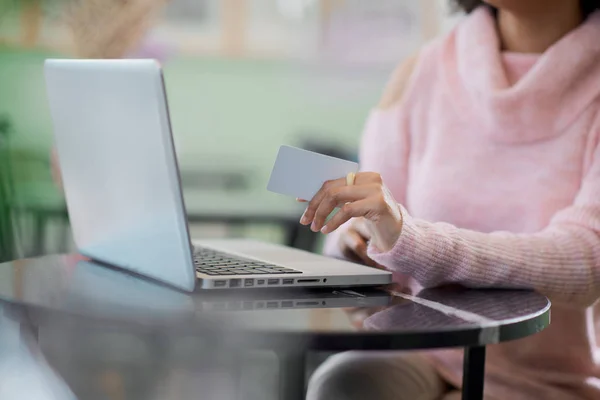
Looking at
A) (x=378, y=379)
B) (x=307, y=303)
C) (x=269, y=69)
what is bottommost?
(x=378, y=379)

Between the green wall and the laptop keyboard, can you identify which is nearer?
the laptop keyboard

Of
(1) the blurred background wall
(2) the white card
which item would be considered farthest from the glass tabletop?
(1) the blurred background wall

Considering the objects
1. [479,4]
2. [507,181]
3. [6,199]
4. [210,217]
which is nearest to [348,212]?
[507,181]

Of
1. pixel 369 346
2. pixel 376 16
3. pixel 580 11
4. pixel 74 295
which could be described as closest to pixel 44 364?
pixel 74 295

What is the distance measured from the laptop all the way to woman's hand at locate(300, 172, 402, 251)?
68 millimetres

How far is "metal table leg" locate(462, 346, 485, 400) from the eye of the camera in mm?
898

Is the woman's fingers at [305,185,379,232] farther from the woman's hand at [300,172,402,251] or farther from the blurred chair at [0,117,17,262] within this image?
the blurred chair at [0,117,17,262]

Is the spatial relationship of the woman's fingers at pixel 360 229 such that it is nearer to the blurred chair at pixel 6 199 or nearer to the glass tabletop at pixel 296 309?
the glass tabletop at pixel 296 309

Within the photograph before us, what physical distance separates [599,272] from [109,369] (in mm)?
1487

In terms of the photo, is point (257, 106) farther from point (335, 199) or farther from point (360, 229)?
point (335, 199)

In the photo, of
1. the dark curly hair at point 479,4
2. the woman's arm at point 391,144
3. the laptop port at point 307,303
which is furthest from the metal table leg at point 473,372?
the dark curly hair at point 479,4

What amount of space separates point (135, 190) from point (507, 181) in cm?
61

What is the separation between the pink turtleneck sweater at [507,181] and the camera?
43.3 inches

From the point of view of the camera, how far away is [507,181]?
133 cm
